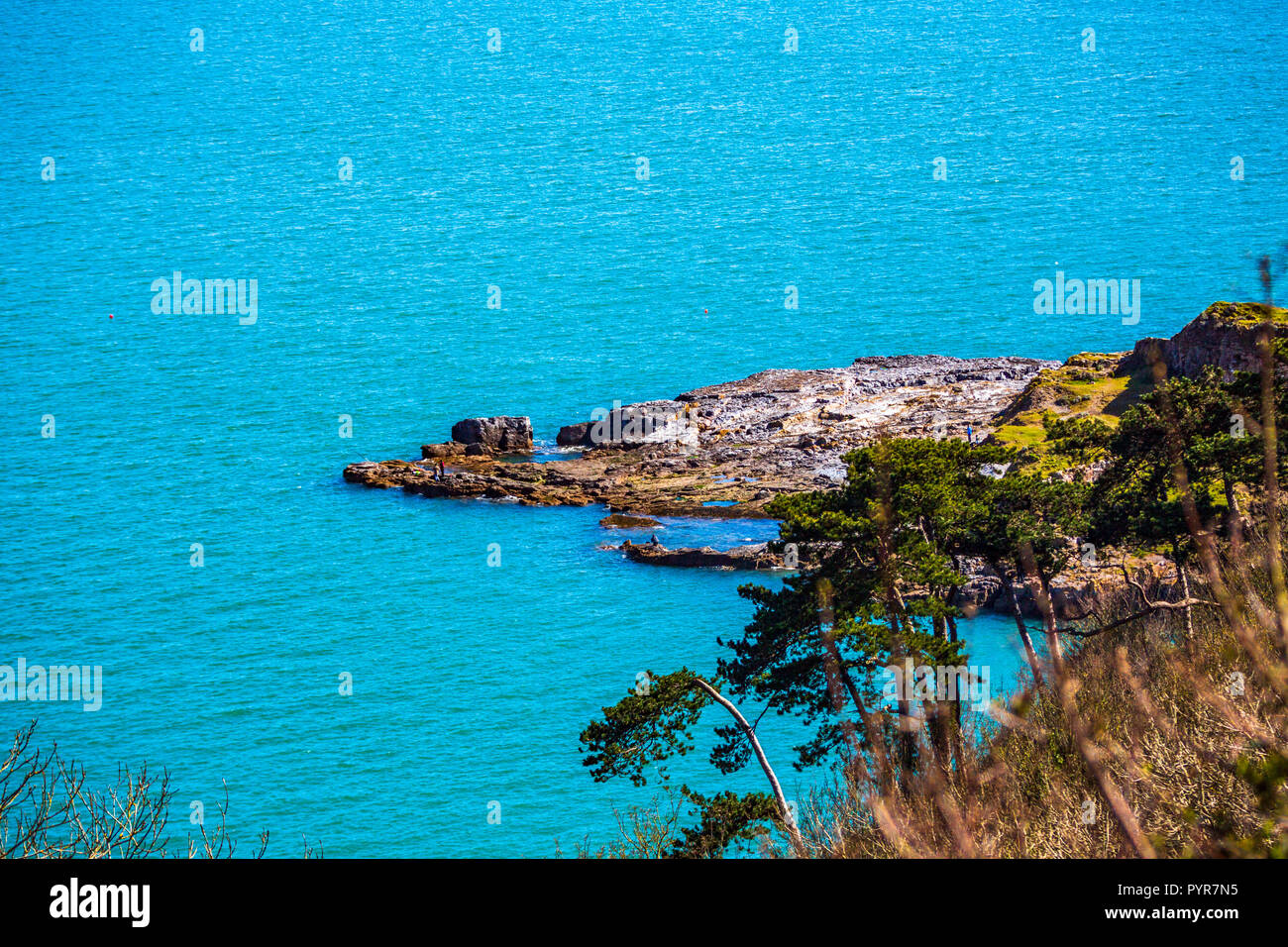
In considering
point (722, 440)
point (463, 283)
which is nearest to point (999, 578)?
point (722, 440)

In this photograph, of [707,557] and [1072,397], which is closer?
[707,557]

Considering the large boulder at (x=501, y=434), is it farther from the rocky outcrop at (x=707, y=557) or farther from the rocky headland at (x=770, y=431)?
the rocky outcrop at (x=707, y=557)

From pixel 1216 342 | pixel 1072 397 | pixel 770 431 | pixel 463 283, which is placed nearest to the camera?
pixel 1216 342

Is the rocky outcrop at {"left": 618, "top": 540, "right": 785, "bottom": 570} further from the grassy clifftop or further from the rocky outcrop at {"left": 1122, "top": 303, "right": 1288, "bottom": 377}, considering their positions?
the rocky outcrop at {"left": 1122, "top": 303, "right": 1288, "bottom": 377}

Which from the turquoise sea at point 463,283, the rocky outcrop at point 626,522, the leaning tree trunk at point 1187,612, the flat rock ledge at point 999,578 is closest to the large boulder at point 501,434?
the turquoise sea at point 463,283

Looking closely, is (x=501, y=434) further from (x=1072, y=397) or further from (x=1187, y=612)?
(x=1187, y=612)
